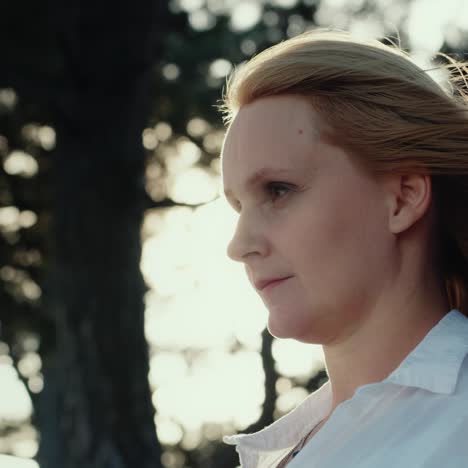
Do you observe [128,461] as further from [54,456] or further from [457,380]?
[457,380]

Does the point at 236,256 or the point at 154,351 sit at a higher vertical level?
the point at 236,256

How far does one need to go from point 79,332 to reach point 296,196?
4612 mm

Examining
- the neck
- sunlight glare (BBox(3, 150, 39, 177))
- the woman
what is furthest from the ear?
sunlight glare (BBox(3, 150, 39, 177))

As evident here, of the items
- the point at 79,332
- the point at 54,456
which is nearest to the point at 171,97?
the point at 79,332

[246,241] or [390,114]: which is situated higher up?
[390,114]

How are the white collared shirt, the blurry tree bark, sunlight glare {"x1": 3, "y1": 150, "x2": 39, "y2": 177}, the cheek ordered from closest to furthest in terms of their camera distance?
the white collared shirt, the cheek, the blurry tree bark, sunlight glare {"x1": 3, "y1": 150, "x2": 39, "y2": 177}

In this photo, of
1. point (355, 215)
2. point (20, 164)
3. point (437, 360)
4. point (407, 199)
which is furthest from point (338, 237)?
point (20, 164)

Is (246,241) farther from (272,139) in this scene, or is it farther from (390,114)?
(390,114)

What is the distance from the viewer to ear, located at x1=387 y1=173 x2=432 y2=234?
191 cm

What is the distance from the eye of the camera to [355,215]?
1896 mm

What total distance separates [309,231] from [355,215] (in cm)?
9

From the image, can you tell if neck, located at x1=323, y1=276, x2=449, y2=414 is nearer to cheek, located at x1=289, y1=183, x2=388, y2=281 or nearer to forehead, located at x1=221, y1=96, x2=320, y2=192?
cheek, located at x1=289, y1=183, x2=388, y2=281

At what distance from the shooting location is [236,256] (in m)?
1.96

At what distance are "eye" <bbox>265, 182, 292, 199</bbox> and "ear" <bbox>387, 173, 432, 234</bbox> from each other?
187mm
